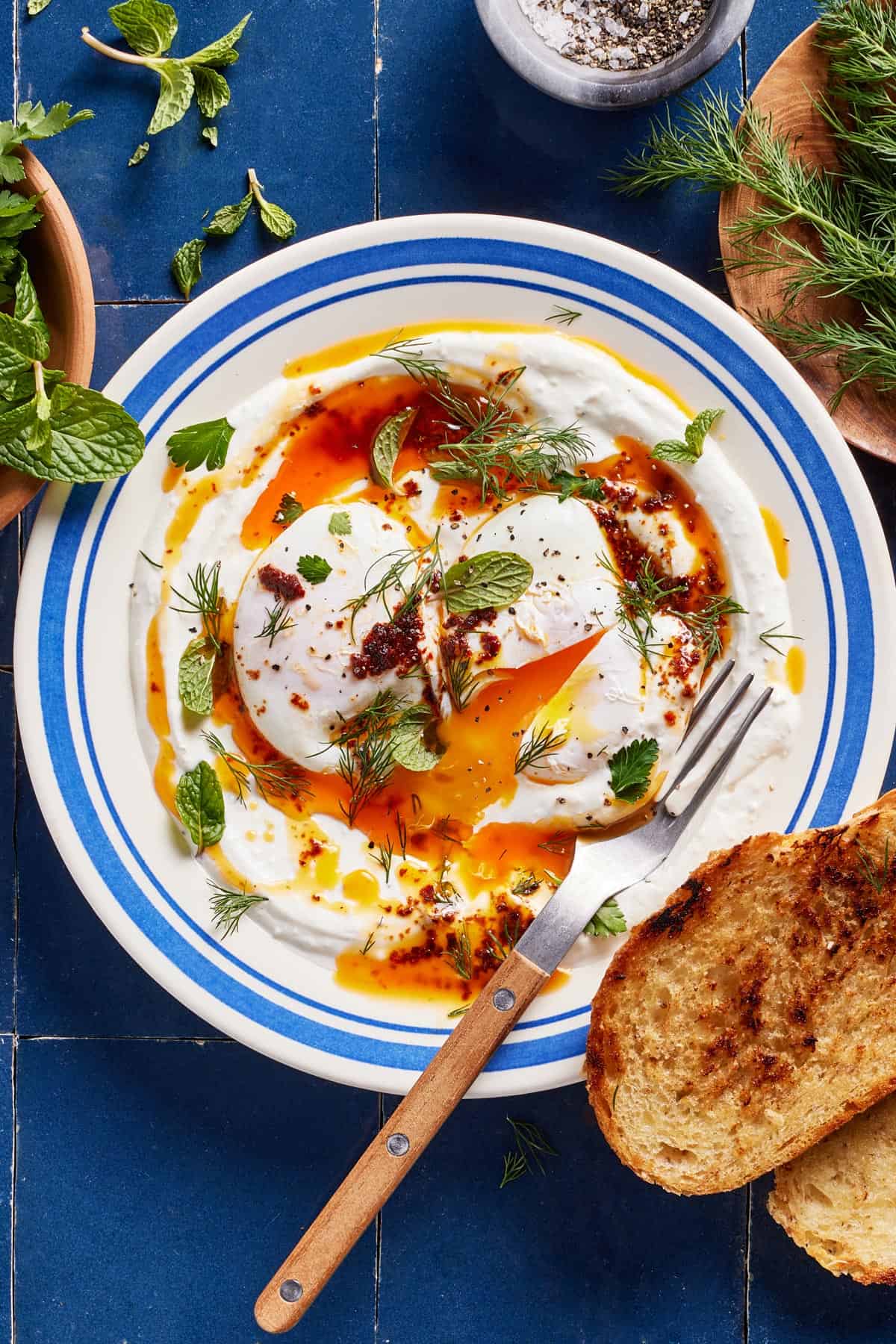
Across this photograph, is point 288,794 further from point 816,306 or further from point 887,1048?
point 816,306

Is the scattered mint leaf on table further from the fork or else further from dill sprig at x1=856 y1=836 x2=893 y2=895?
dill sprig at x1=856 y1=836 x2=893 y2=895

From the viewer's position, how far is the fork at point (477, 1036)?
7.63ft

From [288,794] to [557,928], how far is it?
0.73 metres

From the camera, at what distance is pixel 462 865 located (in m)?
2.49

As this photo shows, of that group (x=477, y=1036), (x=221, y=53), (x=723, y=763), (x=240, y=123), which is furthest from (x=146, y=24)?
(x=477, y=1036)

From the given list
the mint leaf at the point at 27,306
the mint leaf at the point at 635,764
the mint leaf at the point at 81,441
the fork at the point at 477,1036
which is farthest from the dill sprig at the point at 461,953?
the mint leaf at the point at 27,306

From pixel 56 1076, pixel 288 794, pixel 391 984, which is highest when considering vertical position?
pixel 288 794

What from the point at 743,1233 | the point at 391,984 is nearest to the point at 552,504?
the point at 391,984

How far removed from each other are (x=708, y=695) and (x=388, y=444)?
3.21 feet

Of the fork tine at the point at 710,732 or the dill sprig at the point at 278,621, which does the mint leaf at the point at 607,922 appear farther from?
the dill sprig at the point at 278,621

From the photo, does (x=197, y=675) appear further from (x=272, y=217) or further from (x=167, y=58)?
(x=167, y=58)

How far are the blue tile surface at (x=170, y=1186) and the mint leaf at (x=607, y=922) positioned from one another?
0.83 metres

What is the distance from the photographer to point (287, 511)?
2449 mm

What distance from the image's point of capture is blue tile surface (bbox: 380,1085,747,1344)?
2.70 meters
